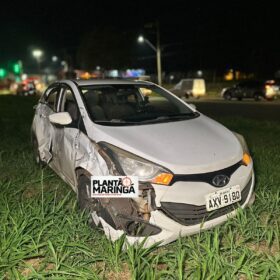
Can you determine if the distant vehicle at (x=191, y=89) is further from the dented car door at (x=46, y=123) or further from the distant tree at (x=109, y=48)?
the distant tree at (x=109, y=48)

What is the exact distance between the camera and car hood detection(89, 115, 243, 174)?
3.98m

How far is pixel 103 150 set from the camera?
4.22 m

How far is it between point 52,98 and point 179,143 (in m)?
2.78

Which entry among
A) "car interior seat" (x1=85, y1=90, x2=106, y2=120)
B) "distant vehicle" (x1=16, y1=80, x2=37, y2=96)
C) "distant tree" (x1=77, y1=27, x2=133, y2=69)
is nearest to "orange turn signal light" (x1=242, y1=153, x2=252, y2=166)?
"car interior seat" (x1=85, y1=90, x2=106, y2=120)

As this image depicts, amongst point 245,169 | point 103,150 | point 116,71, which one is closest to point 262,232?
point 245,169

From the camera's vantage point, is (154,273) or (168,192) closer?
(154,273)

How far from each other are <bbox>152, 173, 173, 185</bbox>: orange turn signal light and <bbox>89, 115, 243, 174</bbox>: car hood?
2.7 inches

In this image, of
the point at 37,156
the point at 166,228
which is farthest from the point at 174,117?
the point at 37,156

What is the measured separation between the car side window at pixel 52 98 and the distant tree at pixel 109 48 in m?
65.1

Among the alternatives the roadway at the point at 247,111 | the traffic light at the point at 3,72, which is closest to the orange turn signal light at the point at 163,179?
the roadway at the point at 247,111

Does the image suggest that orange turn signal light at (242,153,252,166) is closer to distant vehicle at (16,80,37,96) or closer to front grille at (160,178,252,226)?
front grille at (160,178,252,226)

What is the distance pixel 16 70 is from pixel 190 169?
213ft

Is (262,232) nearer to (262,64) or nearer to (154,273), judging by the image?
(154,273)

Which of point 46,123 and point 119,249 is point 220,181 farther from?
point 46,123
